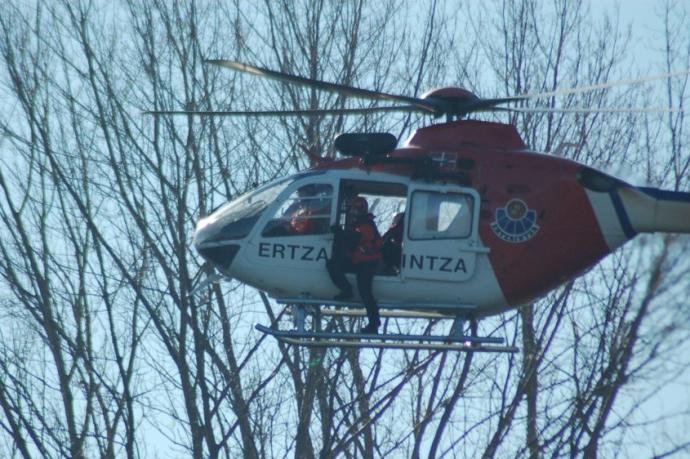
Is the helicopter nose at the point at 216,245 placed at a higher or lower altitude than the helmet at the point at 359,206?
lower

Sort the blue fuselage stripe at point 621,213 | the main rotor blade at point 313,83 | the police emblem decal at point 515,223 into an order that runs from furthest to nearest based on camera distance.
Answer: the blue fuselage stripe at point 621,213
the police emblem decal at point 515,223
the main rotor blade at point 313,83

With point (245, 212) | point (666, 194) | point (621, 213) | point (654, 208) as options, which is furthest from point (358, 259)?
point (666, 194)

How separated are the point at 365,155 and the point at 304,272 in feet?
4.01

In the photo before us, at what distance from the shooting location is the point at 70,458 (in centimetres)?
2002

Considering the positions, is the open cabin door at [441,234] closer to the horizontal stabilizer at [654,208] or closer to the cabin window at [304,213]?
the cabin window at [304,213]

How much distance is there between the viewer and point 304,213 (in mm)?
15672

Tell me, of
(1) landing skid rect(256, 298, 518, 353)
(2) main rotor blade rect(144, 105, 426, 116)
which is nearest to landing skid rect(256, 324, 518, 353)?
(1) landing skid rect(256, 298, 518, 353)

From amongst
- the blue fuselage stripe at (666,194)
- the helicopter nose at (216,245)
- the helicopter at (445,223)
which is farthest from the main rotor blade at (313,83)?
the blue fuselage stripe at (666,194)

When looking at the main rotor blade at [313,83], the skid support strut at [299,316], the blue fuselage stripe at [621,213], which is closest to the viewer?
the main rotor blade at [313,83]

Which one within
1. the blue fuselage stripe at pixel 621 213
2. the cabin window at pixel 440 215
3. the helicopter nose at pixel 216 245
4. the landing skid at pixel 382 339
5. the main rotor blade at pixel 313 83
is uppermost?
the main rotor blade at pixel 313 83

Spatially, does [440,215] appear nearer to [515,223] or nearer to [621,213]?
[515,223]

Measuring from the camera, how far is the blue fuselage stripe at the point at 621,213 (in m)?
15.7

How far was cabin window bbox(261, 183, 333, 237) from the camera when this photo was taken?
15.6 m

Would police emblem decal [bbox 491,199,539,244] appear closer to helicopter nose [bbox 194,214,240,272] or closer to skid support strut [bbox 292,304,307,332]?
skid support strut [bbox 292,304,307,332]
